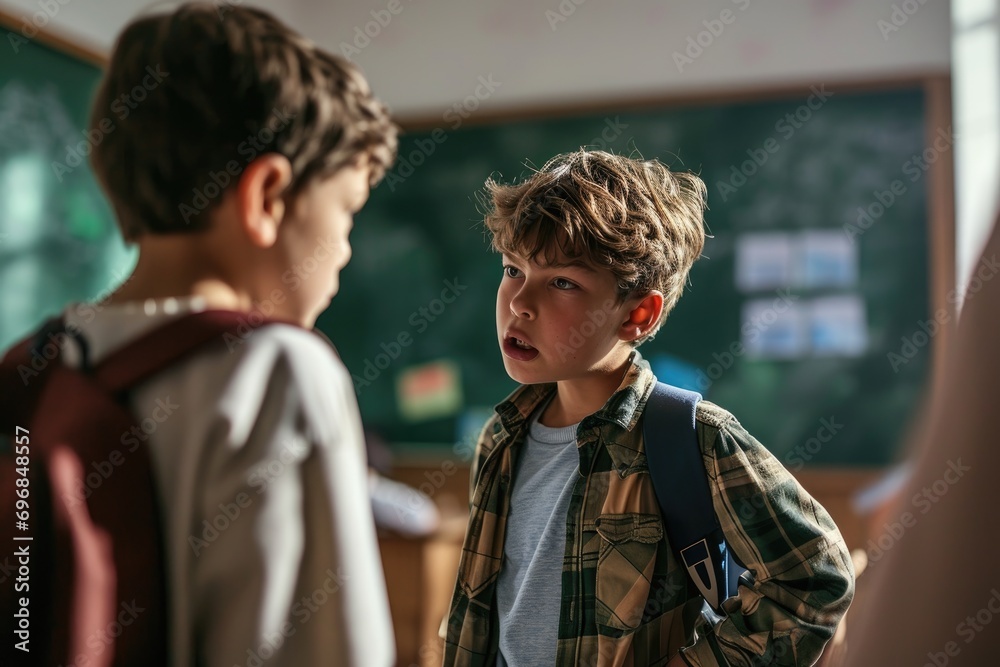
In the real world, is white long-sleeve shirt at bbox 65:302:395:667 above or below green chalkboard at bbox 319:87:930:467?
above

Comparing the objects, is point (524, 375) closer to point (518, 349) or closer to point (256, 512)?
point (518, 349)

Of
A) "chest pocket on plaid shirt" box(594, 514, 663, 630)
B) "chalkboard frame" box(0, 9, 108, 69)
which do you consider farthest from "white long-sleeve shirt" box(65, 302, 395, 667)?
"chalkboard frame" box(0, 9, 108, 69)

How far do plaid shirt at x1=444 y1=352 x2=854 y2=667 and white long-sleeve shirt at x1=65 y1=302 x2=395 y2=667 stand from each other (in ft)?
1.62

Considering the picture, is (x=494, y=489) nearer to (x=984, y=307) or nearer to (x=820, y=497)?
(x=984, y=307)

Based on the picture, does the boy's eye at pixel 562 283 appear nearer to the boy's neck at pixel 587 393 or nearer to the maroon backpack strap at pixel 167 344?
the boy's neck at pixel 587 393

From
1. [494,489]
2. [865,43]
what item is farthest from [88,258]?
[865,43]

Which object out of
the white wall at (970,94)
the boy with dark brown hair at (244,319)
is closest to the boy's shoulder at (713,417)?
the boy with dark brown hair at (244,319)

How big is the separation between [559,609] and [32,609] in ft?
2.15

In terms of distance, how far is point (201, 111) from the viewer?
2.05 feet

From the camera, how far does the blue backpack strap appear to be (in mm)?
1009

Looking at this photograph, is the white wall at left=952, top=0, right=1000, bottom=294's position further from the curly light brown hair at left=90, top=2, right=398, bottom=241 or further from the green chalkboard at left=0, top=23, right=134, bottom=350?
the green chalkboard at left=0, top=23, right=134, bottom=350

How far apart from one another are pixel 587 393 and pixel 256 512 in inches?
27.9

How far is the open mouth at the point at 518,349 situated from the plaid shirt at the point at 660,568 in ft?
0.41

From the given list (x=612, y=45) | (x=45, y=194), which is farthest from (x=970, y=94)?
(x=45, y=194)
